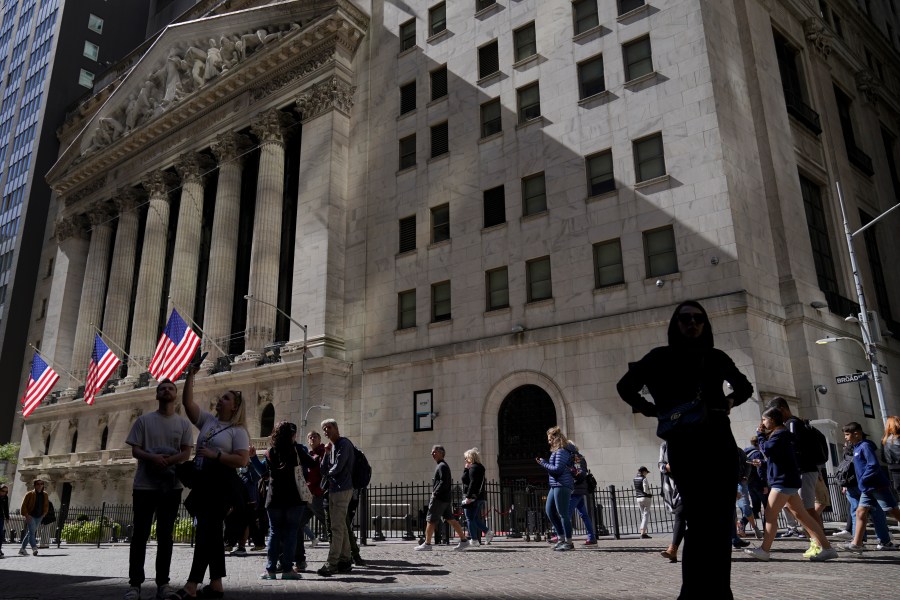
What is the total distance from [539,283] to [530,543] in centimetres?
1166

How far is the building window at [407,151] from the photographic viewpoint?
104ft

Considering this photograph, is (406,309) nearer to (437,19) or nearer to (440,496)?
(437,19)

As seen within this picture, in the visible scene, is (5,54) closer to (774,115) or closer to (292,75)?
(292,75)

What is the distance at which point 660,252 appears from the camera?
926 inches

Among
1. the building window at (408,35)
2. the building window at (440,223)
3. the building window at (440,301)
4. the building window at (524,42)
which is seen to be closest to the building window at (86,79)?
the building window at (408,35)

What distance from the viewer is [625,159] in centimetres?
2475

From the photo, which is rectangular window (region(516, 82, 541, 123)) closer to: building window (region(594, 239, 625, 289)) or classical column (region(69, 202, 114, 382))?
building window (region(594, 239, 625, 289))

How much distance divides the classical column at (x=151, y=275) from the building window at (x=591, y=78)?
27372 mm

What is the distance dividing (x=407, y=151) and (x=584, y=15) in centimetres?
971

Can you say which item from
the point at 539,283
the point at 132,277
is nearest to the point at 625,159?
the point at 539,283

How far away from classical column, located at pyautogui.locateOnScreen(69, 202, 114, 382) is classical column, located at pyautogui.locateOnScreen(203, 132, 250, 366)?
13.1 metres

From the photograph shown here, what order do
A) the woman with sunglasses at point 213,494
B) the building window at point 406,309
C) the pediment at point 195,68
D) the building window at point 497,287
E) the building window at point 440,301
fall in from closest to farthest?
the woman with sunglasses at point 213,494
the building window at point 497,287
the building window at point 440,301
the building window at point 406,309
the pediment at point 195,68

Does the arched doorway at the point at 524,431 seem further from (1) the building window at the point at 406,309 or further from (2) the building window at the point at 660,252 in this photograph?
(1) the building window at the point at 406,309

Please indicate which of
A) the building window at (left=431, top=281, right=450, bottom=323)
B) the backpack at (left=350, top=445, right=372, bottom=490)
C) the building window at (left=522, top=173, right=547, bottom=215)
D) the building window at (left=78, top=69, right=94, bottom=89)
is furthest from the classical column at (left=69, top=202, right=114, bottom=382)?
the backpack at (left=350, top=445, right=372, bottom=490)
